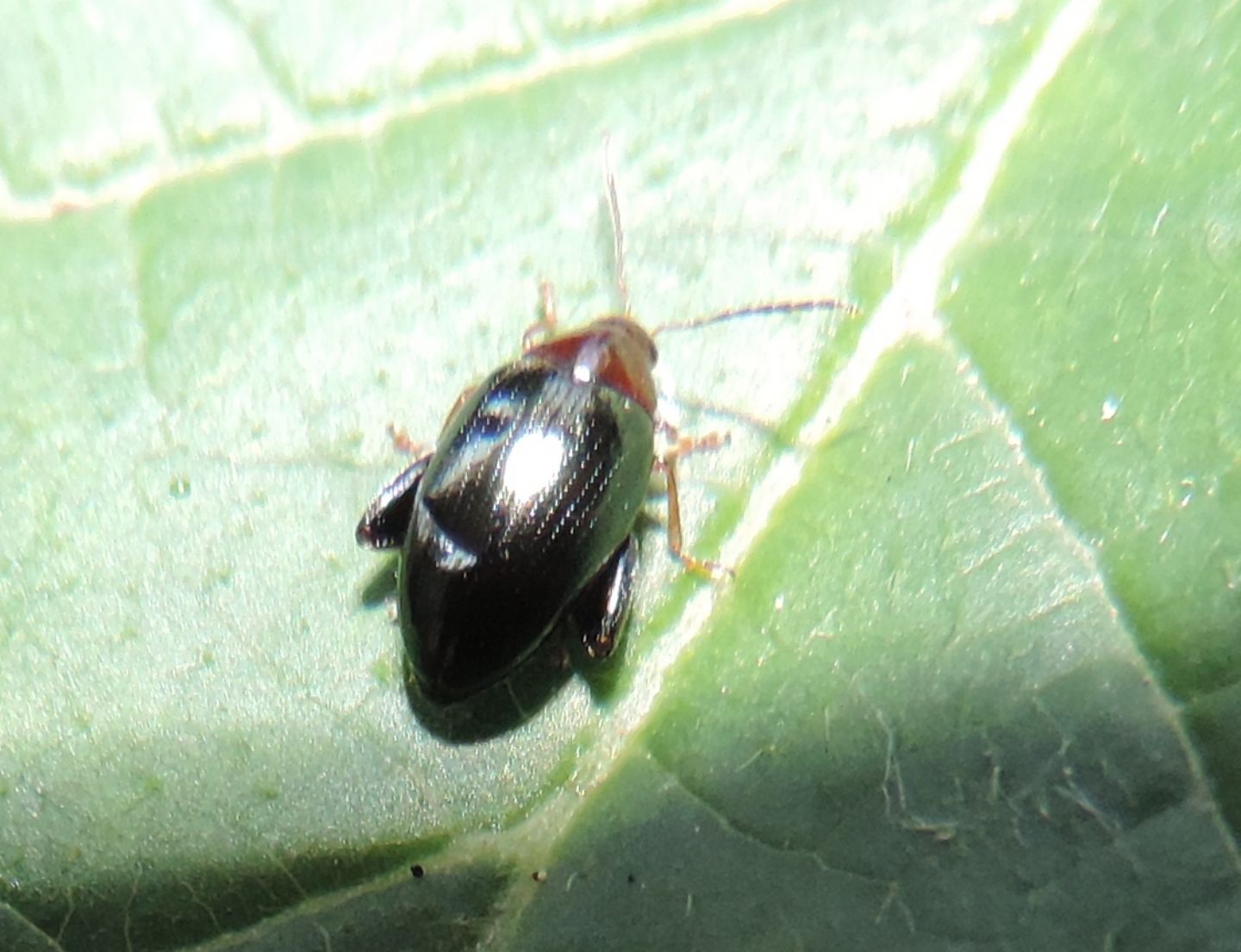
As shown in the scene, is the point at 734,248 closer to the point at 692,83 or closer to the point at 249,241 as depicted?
the point at 692,83

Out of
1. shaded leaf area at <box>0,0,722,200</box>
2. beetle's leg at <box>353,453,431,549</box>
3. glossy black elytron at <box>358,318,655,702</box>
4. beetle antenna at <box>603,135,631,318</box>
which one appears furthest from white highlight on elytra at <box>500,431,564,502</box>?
shaded leaf area at <box>0,0,722,200</box>

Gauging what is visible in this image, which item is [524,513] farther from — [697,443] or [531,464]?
[697,443]

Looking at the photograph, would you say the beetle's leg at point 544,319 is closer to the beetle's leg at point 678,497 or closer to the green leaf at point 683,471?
the green leaf at point 683,471

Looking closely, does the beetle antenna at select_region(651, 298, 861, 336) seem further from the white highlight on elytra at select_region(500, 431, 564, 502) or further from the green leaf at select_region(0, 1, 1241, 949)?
the white highlight on elytra at select_region(500, 431, 564, 502)

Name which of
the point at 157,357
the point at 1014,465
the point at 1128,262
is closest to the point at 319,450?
the point at 157,357

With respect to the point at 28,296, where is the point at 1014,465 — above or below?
below

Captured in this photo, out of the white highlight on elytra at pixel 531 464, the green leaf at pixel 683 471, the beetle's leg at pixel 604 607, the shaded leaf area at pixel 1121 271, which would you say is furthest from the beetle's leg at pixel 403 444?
the shaded leaf area at pixel 1121 271
